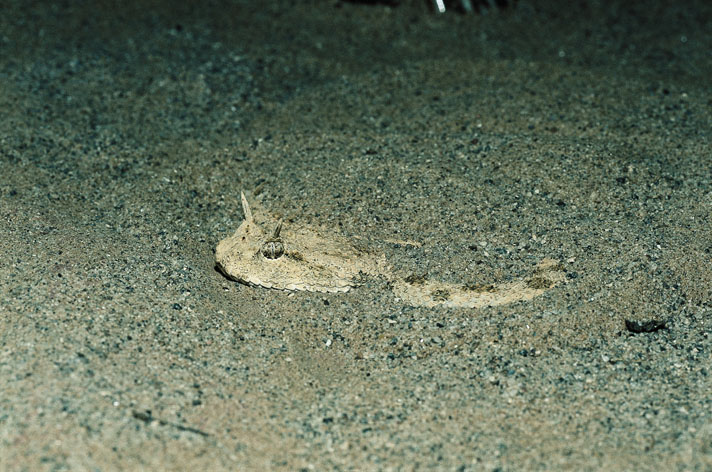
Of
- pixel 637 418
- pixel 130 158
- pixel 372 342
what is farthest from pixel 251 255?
pixel 637 418

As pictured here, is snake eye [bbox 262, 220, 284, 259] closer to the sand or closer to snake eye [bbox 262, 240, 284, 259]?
snake eye [bbox 262, 240, 284, 259]

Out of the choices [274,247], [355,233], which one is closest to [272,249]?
[274,247]

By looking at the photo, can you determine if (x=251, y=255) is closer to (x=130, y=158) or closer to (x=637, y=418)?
(x=130, y=158)

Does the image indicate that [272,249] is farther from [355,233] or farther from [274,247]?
[355,233]

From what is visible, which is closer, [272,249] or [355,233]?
[272,249]

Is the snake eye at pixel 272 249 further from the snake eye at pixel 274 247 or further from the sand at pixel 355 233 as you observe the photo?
the sand at pixel 355 233
